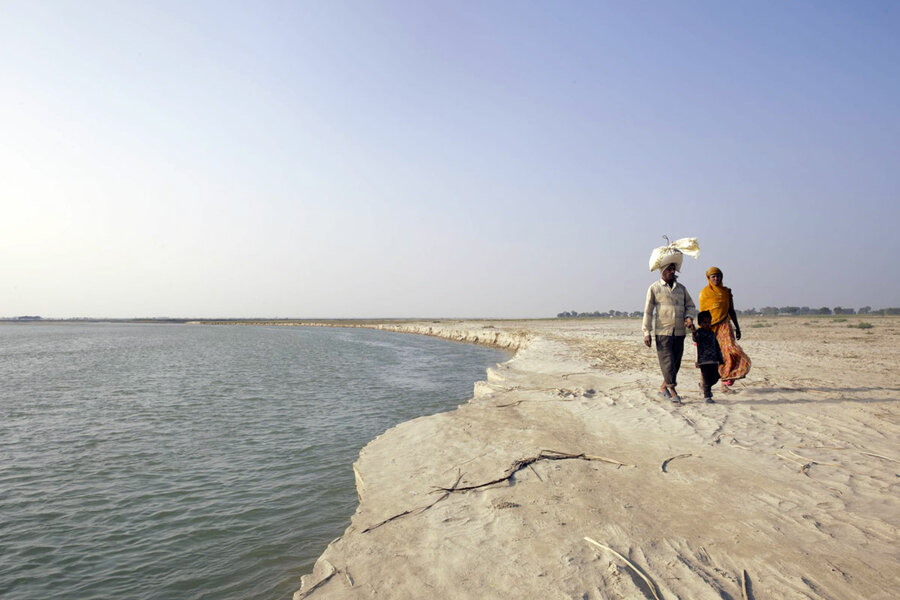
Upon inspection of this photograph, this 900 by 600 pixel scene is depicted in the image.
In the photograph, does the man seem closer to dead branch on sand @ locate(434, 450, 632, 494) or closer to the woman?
the woman

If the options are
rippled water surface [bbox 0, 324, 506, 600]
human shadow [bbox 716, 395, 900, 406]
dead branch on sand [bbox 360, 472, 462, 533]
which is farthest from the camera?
human shadow [bbox 716, 395, 900, 406]

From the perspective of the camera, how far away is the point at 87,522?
4797 millimetres

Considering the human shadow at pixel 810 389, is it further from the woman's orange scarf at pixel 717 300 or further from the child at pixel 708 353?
the woman's orange scarf at pixel 717 300

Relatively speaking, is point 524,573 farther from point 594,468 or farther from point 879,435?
point 879,435

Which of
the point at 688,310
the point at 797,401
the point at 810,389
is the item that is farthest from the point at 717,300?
the point at 810,389

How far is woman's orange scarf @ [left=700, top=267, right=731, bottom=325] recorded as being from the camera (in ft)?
23.5

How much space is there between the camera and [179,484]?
579cm

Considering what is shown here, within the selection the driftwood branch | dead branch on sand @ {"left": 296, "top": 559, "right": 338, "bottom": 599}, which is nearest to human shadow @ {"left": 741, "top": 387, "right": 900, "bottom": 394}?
the driftwood branch

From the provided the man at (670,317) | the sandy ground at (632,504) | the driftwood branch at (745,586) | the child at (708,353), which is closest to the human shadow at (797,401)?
the sandy ground at (632,504)

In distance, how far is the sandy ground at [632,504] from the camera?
254 centimetres

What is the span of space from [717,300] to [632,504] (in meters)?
4.99

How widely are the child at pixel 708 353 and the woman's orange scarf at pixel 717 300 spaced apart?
0.10m

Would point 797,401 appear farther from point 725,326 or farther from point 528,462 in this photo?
point 528,462

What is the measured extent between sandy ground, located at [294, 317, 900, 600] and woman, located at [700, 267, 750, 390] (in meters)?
0.50
